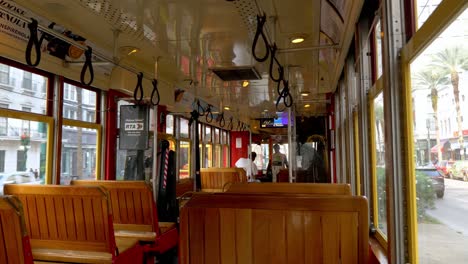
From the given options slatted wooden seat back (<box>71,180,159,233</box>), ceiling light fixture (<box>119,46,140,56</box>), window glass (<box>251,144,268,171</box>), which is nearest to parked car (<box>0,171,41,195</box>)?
slatted wooden seat back (<box>71,180,159,233</box>)

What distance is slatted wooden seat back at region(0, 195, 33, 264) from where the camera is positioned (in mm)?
1929

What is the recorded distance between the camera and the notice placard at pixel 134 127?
189 inches

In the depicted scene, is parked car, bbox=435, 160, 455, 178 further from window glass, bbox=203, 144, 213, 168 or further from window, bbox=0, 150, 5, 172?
window glass, bbox=203, 144, 213, 168

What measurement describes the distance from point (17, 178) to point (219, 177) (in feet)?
12.7

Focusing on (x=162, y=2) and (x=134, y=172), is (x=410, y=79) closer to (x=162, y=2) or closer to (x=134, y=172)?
(x=162, y=2)

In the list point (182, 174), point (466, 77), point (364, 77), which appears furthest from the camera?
point (182, 174)

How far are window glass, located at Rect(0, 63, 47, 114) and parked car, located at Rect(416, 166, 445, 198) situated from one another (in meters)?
3.52

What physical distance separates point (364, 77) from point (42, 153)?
135 inches

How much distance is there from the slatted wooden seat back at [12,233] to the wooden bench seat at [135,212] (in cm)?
140

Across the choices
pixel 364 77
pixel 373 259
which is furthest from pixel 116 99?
pixel 373 259

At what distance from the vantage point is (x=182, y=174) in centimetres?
767

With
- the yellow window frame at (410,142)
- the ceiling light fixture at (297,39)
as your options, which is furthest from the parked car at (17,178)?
the yellow window frame at (410,142)

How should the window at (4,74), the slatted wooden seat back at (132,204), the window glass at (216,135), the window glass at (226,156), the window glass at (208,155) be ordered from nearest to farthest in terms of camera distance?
the window at (4,74)
the slatted wooden seat back at (132,204)
the window glass at (208,155)
the window glass at (216,135)
the window glass at (226,156)

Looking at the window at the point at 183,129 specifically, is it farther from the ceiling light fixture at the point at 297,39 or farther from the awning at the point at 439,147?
the awning at the point at 439,147
